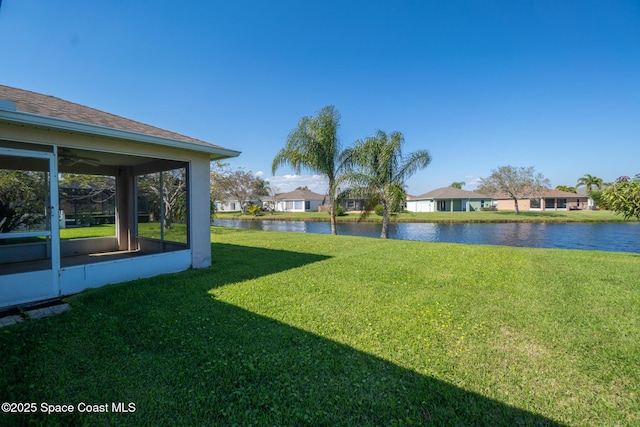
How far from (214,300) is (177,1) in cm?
860

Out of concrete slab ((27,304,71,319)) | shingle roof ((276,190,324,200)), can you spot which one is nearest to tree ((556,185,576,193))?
shingle roof ((276,190,324,200))

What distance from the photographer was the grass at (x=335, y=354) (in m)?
2.06

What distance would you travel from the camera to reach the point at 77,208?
667 cm

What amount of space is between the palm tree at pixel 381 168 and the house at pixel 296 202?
3536cm

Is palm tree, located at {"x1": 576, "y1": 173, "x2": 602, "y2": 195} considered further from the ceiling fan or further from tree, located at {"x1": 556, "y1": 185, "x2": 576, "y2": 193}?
the ceiling fan

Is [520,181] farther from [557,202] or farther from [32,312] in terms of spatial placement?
[32,312]

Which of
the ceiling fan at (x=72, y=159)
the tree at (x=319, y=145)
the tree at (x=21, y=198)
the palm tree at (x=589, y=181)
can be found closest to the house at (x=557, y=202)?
the palm tree at (x=589, y=181)

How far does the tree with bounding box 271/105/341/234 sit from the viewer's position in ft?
46.1

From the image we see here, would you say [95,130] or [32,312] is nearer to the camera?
[32,312]

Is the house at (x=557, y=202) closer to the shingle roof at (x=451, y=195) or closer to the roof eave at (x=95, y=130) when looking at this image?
the shingle roof at (x=451, y=195)

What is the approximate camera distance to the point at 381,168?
45.3ft

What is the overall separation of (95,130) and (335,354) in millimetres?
4762

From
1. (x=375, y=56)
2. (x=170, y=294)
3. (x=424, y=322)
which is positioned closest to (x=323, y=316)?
(x=424, y=322)

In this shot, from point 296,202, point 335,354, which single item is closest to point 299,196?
point 296,202
